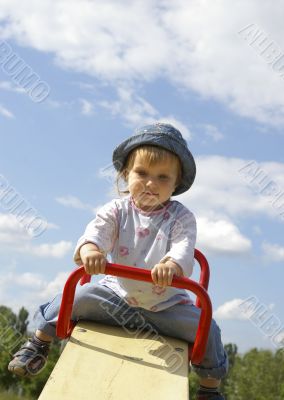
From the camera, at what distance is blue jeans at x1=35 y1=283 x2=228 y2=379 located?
165 inches

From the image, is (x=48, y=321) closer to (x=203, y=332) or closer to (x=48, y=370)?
(x=203, y=332)

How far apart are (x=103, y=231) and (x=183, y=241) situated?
0.60 meters

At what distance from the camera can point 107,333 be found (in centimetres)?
402

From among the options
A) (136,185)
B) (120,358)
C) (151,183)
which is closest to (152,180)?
(151,183)

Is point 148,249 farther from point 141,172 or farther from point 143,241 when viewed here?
point 141,172

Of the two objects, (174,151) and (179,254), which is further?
(174,151)

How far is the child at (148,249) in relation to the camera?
4191 millimetres

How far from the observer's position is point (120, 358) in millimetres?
3586

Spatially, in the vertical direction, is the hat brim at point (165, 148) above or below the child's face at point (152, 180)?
above

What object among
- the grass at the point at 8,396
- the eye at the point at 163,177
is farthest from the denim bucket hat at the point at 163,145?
the grass at the point at 8,396

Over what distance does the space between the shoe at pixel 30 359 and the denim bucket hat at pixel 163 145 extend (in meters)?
1.54

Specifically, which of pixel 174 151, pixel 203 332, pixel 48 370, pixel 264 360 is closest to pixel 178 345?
pixel 203 332

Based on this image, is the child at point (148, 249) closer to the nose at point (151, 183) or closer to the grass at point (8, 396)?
the nose at point (151, 183)

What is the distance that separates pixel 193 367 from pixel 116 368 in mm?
1016
